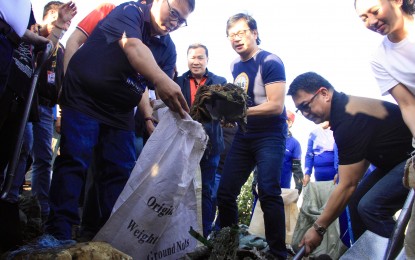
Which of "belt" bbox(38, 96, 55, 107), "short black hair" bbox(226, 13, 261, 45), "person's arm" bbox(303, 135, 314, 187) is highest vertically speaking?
"short black hair" bbox(226, 13, 261, 45)

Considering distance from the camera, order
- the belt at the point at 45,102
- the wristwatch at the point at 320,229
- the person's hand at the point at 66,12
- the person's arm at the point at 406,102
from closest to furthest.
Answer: the person's arm at the point at 406,102 < the wristwatch at the point at 320,229 < the person's hand at the point at 66,12 < the belt at the point at 45,102

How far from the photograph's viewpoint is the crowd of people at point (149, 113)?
1.91 metres

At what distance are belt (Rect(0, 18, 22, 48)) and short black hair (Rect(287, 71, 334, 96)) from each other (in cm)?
208

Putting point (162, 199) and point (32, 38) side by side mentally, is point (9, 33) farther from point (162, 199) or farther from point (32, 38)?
point (162, 199)

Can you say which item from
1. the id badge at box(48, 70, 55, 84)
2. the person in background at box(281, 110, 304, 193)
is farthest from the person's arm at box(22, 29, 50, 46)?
the person in background at box(281, 110, 304, 193)

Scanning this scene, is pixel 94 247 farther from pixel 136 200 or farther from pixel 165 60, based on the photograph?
pixel 165 60

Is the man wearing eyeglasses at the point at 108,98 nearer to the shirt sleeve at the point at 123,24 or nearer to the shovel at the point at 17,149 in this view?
the shirt sleeve at the point at 123,24

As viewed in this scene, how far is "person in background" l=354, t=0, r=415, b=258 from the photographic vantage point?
7.95ft

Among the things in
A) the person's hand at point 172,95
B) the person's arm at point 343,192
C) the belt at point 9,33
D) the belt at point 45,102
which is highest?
the belt at point 9,33

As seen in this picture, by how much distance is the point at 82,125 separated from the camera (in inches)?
84.6

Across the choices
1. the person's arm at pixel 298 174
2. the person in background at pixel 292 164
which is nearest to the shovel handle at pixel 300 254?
the person in background at pixel 292 164

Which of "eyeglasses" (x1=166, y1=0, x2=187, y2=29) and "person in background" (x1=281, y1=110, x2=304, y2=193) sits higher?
"eyeglasses" (x1=166, y1=0, x2=187, y2=29)

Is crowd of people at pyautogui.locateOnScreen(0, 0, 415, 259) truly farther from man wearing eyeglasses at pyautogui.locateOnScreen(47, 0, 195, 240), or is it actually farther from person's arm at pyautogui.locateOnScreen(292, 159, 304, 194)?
person's arm at pyautogui.locateOnScreen(292, 159, 304, 194)

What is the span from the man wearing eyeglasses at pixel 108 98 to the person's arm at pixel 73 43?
0.77ft
